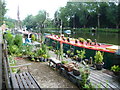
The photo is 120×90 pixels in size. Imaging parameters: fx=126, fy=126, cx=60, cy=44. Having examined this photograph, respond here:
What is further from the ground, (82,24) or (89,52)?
(82,24)

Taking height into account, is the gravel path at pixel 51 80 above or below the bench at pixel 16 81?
below

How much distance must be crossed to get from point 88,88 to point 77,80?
30cm

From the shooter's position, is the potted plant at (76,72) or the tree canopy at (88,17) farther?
the tree canopy at (88,17)

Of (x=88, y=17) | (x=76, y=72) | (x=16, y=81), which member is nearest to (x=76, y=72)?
(x=76, y=72)

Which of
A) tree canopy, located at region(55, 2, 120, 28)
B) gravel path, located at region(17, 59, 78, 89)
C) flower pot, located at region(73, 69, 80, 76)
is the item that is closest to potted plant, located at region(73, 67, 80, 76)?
flower pot, located at region(73, 69, 80, 76)

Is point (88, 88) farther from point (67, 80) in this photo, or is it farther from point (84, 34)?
point (84, 34)

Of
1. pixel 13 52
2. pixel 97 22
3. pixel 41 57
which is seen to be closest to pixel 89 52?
pixel 41 57

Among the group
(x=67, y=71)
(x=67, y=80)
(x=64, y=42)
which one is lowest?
(x=67, y=80)

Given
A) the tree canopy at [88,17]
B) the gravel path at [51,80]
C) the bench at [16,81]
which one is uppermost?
the tree canopy at [88,17]

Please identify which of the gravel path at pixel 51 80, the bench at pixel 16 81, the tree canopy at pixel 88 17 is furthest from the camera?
the tree canopy at pixel 88 17

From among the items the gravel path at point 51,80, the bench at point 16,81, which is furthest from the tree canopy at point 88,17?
the bench at point 16,81

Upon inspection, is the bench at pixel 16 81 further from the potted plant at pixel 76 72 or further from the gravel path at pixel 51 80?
the potted plant at pixel 76 72

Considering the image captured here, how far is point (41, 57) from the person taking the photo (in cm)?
342

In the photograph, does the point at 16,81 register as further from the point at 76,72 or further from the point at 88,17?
the point at 88,17
